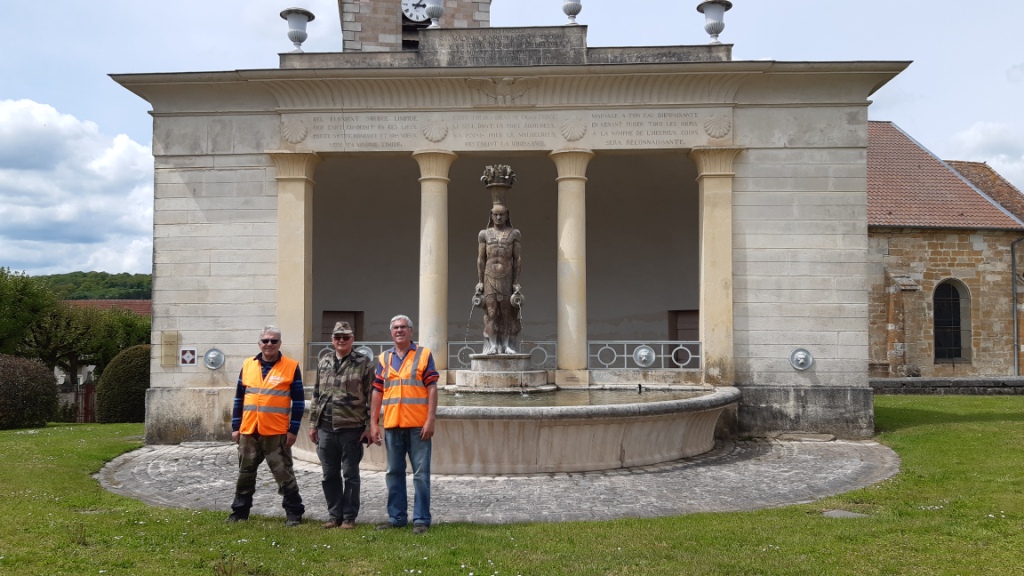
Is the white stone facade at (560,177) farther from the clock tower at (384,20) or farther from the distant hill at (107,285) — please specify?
the distant hill at (107,285)

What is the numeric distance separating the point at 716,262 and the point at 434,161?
4765 mm

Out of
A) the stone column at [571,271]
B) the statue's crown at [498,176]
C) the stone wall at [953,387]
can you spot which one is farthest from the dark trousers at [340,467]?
the stone wall at [953,387]

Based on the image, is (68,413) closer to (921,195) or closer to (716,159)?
(716,159)

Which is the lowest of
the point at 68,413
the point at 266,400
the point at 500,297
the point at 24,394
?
the point at 68,413

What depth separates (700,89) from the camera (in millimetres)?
12930

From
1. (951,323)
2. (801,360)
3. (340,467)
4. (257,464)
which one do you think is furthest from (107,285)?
(340,467)

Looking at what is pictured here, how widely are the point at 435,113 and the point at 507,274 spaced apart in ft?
10.1

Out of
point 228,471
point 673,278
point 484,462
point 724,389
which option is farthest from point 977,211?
point 228,471

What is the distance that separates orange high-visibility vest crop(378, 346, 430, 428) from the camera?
6.60 m

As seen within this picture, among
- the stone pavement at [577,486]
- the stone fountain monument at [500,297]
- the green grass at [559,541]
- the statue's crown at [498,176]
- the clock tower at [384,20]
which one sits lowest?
the stone pavement at [577,486]

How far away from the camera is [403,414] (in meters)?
6.59

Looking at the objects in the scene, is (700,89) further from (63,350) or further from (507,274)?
(63,350)

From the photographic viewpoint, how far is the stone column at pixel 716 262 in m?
12.8

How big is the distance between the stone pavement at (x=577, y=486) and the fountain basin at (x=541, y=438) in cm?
18
